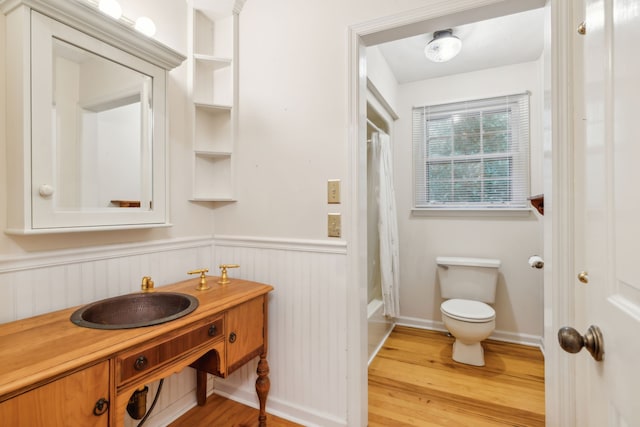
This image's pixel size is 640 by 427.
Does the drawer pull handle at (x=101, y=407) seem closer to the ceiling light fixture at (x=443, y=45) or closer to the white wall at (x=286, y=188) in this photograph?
the white wall at (x=286, y=188)

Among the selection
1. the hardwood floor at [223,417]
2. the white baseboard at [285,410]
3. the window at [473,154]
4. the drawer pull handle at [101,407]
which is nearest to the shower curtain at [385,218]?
the window at [473,154]

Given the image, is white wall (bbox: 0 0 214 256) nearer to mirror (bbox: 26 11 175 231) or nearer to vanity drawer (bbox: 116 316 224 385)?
mirror (bbox: 26 11 175 231)

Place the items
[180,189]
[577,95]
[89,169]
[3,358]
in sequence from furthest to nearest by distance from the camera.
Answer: [180,189], [89,169], [577,95], [3,358]

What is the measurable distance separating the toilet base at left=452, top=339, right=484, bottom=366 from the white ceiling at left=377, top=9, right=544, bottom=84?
2223 millimetres

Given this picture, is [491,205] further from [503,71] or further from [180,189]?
[180,189]

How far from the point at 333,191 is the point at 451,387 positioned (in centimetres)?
152

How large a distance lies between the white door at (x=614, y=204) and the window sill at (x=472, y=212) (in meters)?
2.13

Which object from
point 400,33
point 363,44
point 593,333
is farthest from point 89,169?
point 593,333

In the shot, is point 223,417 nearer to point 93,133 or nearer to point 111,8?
point 93,133

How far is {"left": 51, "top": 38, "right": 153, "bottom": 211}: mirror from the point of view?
43.5 inches

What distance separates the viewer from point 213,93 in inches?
70.7

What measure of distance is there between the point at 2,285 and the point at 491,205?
3.04m

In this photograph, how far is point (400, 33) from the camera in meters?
1.43

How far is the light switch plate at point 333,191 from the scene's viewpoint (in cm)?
151
